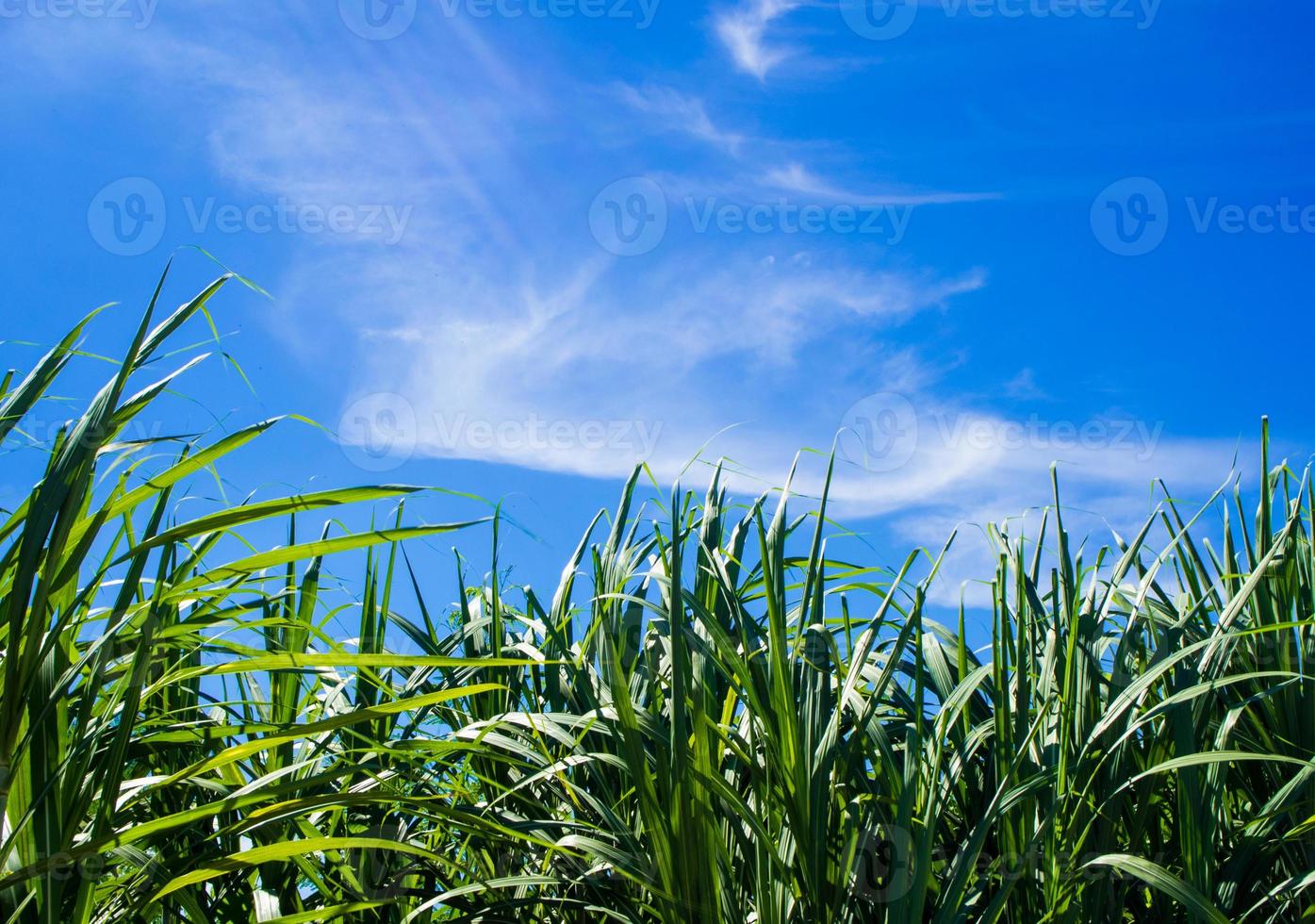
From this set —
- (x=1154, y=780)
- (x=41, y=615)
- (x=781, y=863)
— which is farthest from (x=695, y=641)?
(x=41, y=615)

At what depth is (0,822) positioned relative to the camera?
0.83m

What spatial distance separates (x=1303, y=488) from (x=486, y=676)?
121 cm

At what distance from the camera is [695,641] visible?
1.19 meters

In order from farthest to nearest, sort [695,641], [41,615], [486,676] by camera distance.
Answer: [486,676]
[695,641]
[41,615]

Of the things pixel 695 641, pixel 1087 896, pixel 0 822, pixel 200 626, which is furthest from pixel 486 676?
pixel 1087 896

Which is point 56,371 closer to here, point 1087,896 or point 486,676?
point 486,676

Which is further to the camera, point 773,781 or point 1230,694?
point 1230,694

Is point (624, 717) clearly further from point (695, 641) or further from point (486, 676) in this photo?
point (486, 676)

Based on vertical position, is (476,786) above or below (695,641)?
below

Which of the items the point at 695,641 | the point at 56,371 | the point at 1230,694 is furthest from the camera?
the point at 1230,694

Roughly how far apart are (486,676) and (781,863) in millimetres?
590

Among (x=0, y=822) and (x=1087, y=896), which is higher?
(x=0, y=822)

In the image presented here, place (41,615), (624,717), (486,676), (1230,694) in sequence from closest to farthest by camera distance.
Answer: (41,615) < (624,717) < (1230,694) < (486,676)

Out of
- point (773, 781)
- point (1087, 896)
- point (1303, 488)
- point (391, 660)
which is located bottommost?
point (1087, 896)
